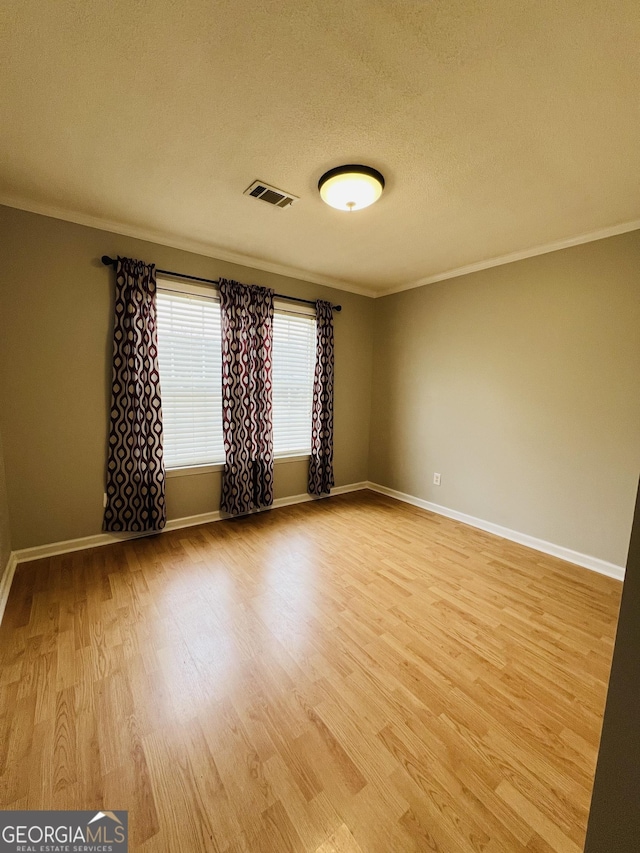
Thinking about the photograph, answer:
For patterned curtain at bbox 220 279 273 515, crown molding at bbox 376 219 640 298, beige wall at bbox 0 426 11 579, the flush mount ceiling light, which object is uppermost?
crown molding at bbox 376 219 640 298

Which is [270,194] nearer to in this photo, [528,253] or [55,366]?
[55,366]

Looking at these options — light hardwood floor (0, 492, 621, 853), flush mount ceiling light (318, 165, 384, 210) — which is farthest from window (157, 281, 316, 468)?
flush mount ceiling light (318, 165, 384, 210)

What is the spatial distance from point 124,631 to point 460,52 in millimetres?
3043

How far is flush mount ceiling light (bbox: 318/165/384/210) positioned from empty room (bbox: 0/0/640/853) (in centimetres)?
2

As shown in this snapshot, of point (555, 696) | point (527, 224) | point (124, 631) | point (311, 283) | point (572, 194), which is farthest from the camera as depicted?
point (311, 283)

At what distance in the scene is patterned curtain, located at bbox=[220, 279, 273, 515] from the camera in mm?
3193

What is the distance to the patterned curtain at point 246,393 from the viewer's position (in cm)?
319

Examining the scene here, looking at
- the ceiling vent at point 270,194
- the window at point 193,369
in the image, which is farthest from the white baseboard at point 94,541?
the ceiling vent at point 270,194

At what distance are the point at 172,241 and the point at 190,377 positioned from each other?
3.88ft

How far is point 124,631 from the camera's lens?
1.82 meters

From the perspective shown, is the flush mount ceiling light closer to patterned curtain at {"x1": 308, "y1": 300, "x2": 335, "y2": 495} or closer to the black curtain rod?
the black curtain rod

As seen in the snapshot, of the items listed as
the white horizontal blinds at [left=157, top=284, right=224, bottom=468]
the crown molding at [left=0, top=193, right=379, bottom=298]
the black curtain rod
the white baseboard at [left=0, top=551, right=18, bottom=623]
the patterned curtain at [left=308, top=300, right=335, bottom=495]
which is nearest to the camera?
the white baseboard at [left=0, top=551, right=18, bottom=623]

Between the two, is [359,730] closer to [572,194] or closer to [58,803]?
[58,803]

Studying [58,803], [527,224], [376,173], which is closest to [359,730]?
[58,803]
